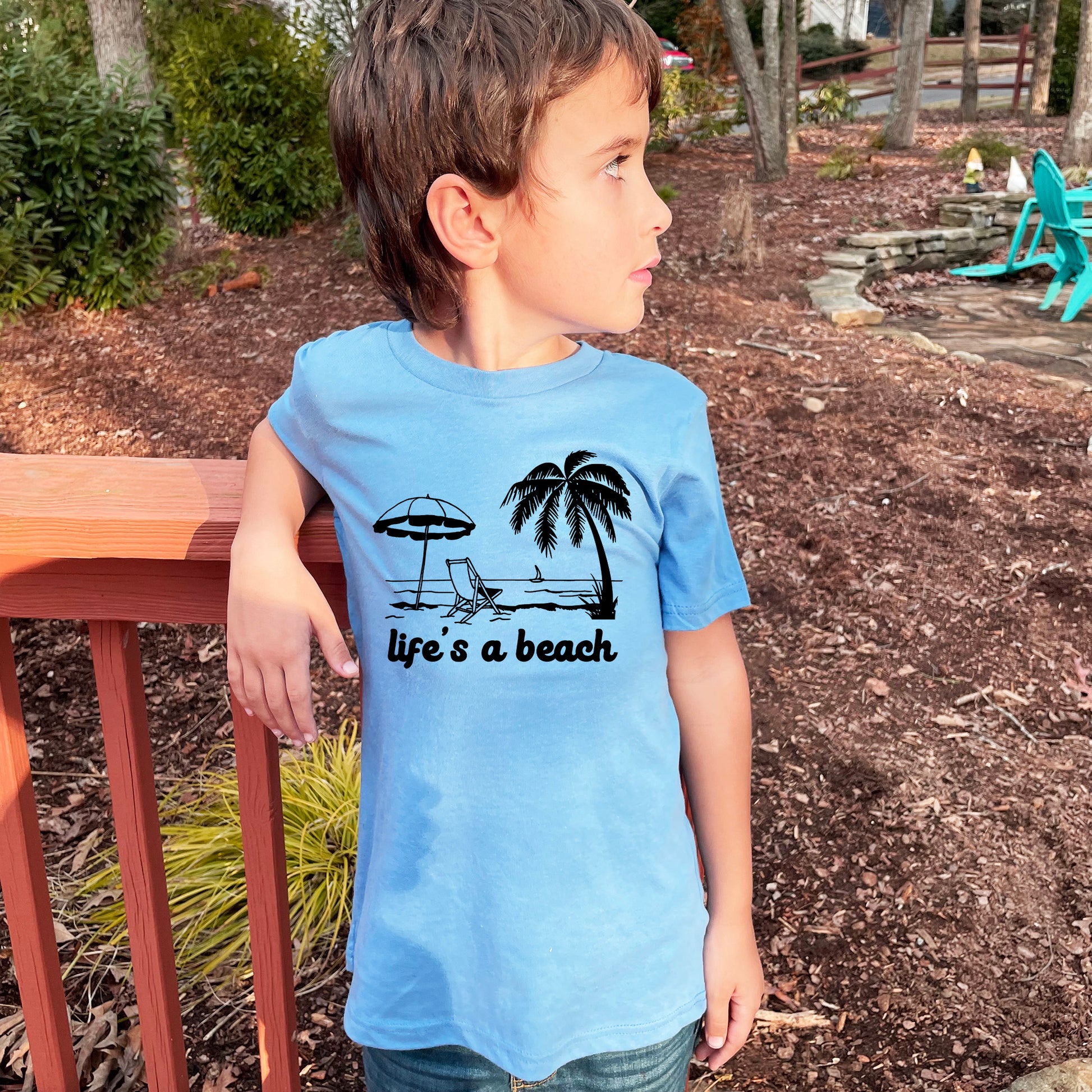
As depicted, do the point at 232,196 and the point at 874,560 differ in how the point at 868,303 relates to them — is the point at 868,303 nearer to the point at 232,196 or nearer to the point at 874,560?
the point at 874,560

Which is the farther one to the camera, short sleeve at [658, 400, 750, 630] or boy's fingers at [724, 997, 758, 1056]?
boy's fingers at [724, 997, 758, 1056]

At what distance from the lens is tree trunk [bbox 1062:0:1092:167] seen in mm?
11438

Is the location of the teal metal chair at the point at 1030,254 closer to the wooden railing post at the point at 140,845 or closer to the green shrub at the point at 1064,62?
the wooden railing post at the point at 140,845

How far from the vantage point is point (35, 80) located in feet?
22.5

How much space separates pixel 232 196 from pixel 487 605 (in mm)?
8988

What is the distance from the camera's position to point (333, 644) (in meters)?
1.24

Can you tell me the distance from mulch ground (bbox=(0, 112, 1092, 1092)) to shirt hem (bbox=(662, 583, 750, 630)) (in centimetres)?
131

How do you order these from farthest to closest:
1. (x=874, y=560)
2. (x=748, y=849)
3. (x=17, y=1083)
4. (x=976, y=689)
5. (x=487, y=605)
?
(x=874, y=560), (x=976, y=689), (x=17, y=1083), (x=748, y=849), (x=487, y=605)

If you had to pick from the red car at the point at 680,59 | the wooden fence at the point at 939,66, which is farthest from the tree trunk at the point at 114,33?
the red car at the point at 680,59

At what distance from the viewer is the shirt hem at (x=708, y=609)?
123 cm

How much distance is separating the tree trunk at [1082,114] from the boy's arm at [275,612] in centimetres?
1263

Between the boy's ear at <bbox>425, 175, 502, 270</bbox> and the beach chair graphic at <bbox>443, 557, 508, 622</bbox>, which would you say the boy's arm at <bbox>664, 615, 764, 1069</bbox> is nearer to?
the beach chair graphic at <bbox>443, 557, 508, 622</bbox>

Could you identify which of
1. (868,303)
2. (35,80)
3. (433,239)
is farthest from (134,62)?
(433,239)

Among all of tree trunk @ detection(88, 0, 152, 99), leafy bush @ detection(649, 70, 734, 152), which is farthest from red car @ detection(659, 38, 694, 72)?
tree trunk @ detection(88, 0, 152, 99)
